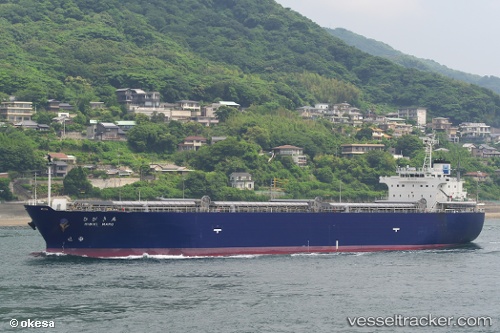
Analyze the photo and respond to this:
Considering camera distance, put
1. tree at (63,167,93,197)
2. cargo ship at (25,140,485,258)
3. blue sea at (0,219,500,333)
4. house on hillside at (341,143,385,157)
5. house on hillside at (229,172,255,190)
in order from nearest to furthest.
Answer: blue sea at (0,219,500,333), cargo ship at (25,140,485,258), tree at (63,167,93,197), house on hillside at (229,172,255,190), house on hillside at (341,143,385,157)

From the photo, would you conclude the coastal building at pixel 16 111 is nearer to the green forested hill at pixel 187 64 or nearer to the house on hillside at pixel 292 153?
the green forested hill at pixel 187 64

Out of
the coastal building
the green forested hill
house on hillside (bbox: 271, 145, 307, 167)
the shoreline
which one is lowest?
the shoreline

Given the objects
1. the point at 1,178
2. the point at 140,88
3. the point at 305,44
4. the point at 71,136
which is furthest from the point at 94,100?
the point at 305,44

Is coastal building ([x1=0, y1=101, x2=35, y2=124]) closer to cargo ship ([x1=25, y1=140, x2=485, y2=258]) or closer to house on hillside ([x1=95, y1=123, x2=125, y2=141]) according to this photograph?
house on hillside ([x1=95, y1=123, x2=125, y2=141])

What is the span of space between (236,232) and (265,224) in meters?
2.11

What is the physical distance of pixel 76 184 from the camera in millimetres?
93875

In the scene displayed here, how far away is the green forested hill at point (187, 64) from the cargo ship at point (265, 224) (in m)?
68.5

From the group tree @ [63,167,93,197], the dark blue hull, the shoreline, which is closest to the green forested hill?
tree @ [63,167,93,197]

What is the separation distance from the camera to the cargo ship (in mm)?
56812

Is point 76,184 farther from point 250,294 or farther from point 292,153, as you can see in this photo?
point 250,294

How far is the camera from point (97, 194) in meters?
94.4

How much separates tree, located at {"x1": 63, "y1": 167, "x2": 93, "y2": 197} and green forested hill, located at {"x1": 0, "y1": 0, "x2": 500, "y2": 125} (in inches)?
1285

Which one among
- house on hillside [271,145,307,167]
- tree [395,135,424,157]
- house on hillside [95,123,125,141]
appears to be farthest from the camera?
tree [395,135,424,157]

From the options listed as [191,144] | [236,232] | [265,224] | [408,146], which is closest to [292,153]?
[191,144]
